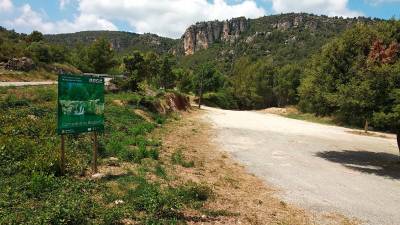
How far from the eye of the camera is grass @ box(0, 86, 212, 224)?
7.84 m

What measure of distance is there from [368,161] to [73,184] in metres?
16.2

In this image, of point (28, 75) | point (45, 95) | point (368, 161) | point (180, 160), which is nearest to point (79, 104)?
point (180, 160)

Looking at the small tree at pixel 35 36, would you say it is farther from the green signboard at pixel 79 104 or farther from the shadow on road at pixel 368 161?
the green signboard at pixel 79 104

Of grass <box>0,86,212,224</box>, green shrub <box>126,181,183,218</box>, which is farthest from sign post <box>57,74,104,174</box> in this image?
green shrub <box>126,181,183,218</box>

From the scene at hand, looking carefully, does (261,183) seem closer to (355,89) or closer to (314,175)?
(314,175)

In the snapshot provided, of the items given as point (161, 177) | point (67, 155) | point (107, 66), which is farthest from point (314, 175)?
point (107, 66)

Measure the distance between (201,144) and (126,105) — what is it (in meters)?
10.3

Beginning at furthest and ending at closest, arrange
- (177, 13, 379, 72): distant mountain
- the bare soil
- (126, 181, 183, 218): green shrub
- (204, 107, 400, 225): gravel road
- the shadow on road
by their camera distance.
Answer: (177, 13, 379, 72): distant mountain < the shadow on road < (204, 107, 400, 225): gravel road < the bare soil < (126, 181, 183, 218): green shrub

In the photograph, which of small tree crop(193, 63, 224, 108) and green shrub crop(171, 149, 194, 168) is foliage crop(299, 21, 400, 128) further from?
small tree crop(193, 63, 224, 108)

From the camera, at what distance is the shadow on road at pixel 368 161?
695 inches

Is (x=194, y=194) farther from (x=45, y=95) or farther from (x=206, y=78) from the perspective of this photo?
(x=206, y=78)

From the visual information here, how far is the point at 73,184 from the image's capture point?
31.9ft

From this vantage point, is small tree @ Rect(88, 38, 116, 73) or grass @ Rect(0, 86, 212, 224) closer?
grass @ Rect(0, 86, 212, 224)

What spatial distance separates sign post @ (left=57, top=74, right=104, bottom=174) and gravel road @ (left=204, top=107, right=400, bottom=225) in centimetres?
623
